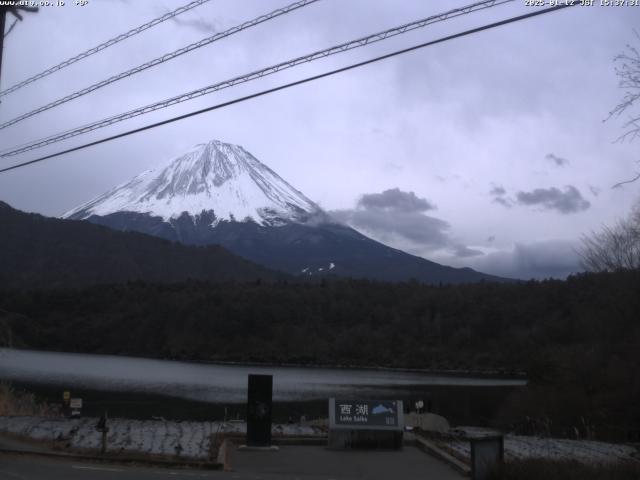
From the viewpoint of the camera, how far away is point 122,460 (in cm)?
1681

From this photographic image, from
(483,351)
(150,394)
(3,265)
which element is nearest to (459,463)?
(150,394)

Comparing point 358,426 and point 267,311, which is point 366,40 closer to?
point 358,426

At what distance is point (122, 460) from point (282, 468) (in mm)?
3304

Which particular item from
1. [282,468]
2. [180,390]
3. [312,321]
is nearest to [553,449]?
[282,468]

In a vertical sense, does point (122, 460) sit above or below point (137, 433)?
below

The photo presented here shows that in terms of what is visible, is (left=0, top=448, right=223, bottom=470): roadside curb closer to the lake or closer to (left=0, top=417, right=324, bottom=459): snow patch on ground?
(left=0, top=417, right=324, bottom=459): snow patch on ground

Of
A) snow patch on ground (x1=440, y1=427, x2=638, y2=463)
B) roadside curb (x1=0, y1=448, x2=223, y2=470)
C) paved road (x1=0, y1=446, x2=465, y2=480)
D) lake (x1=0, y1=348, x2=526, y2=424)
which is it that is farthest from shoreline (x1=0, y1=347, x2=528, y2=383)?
roadside curb (x1=0, y1=448, x2=223, y2=470)

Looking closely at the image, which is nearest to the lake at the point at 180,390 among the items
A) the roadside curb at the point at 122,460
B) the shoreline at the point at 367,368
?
the shoreline at the point at 367,368

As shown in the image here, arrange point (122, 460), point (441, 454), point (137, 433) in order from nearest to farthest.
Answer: point (122, 460) → point (441, 454) → point (137, 433)

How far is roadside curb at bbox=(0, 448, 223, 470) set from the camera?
16.4 metres

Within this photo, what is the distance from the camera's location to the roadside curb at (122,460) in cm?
1641

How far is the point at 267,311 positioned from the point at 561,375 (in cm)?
9817

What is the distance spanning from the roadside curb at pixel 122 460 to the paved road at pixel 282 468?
225 millimetres

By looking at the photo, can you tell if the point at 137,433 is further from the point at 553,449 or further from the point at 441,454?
the point at 553,449
